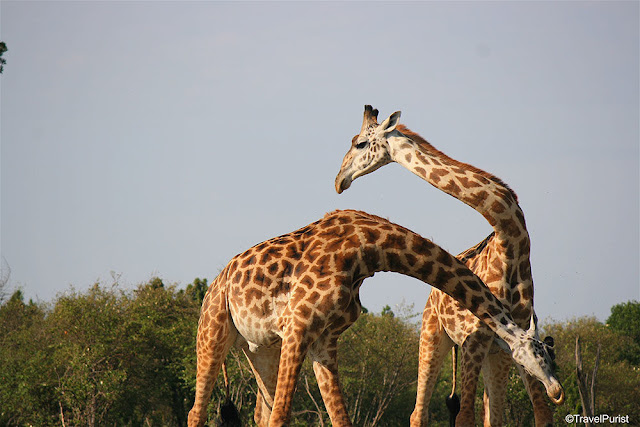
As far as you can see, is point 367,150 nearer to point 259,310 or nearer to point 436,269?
point 436,269

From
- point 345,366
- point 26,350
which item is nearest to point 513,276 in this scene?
point 345,366

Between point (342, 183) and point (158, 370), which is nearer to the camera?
point (342, 183)

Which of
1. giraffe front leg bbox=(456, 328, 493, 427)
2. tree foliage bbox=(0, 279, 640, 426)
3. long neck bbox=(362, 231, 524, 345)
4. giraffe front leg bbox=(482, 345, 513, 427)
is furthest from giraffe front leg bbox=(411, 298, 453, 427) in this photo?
tree foliage bbox=(0, 279, 640, 426)

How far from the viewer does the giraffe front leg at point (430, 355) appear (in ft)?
32.1

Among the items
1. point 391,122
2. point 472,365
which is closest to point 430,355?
point 472,365

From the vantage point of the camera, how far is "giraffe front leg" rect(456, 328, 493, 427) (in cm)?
859

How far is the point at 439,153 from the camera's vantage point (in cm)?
890

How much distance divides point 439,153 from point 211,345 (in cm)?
337

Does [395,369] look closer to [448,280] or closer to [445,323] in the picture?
[445,323]

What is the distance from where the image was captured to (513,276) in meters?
8.69

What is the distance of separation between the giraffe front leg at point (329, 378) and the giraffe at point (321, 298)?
0.03ft

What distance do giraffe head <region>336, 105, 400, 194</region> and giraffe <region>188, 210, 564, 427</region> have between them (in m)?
0.71

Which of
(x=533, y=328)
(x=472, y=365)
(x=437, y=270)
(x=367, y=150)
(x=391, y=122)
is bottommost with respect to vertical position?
(x=472, y=365)

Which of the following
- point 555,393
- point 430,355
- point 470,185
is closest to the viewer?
point 555,393
